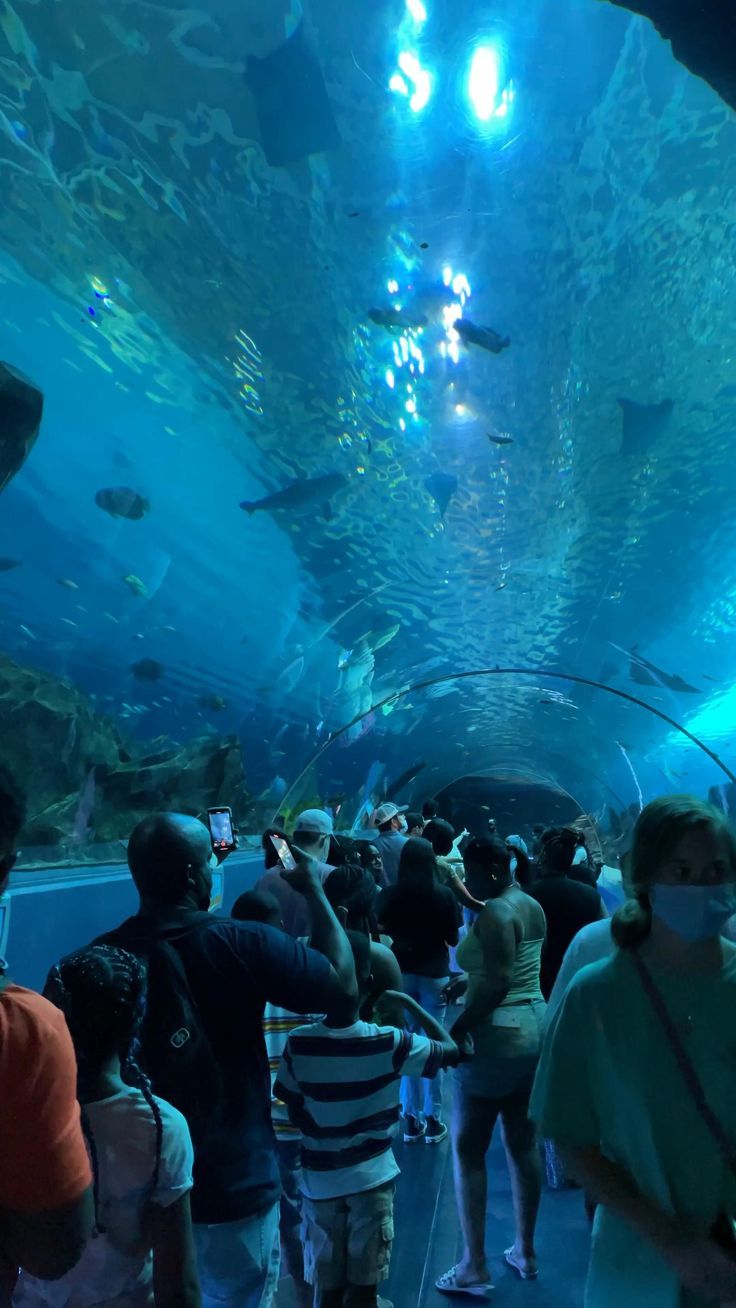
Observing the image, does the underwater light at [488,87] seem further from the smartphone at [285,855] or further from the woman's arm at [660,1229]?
the woman's arm at [660,1229]

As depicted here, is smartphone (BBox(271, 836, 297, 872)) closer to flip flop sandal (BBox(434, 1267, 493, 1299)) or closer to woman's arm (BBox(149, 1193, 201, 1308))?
woman's arm (BBox(149, 1193, 201, 1308))

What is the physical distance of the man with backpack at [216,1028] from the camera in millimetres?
1911

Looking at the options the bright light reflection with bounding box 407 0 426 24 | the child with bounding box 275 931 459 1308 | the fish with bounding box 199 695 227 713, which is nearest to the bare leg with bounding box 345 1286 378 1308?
the child with bounding box 275 931 459 1308

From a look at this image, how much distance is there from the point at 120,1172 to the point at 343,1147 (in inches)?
44.3

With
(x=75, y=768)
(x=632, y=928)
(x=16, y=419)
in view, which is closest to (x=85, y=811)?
(x=75, y=768)

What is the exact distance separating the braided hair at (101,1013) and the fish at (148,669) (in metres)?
7.82

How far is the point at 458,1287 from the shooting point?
334 centimetres

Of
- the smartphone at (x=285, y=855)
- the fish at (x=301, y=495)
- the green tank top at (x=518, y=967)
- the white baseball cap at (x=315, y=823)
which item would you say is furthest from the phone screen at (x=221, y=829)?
the fish at (x=301, y=495)

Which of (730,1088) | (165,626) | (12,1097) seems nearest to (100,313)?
(165,626)

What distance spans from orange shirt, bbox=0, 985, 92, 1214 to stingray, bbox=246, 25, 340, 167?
475 centimetres

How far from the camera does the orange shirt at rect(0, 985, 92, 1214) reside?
1.23m

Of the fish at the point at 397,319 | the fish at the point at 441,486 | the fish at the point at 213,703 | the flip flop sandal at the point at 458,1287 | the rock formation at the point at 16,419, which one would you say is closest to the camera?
the flip flop sandal at the point at 458,1287

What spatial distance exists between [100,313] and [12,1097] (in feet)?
19.2

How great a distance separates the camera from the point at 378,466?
772 centimetres
